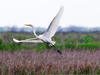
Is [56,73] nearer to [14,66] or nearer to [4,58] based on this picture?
[14,66]

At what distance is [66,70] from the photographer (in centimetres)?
473

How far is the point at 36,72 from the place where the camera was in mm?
4621

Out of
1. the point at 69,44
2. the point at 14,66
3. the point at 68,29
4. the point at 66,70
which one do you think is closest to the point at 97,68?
the point at 66,70

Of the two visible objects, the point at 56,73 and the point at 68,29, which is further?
the point at 68,29

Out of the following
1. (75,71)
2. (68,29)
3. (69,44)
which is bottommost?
(68,29)

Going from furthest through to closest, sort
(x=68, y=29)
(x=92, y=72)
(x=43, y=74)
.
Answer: (x=68, y=29) < (x=92, y=72) < (x=43, y=74)

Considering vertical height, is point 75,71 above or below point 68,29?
above

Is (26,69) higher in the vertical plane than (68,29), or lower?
higher

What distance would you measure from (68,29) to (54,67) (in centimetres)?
3512

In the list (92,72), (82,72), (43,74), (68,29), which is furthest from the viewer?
(68,29)

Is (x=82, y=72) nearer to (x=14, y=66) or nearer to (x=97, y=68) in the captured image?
(x=97, y=68)

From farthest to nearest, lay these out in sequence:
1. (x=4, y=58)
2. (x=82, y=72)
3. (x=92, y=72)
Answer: (x=4, y=58), (x=82, y=72), (x=92, y=72)

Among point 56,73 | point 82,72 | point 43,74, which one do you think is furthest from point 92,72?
point 43,74

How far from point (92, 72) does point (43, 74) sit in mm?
1282
